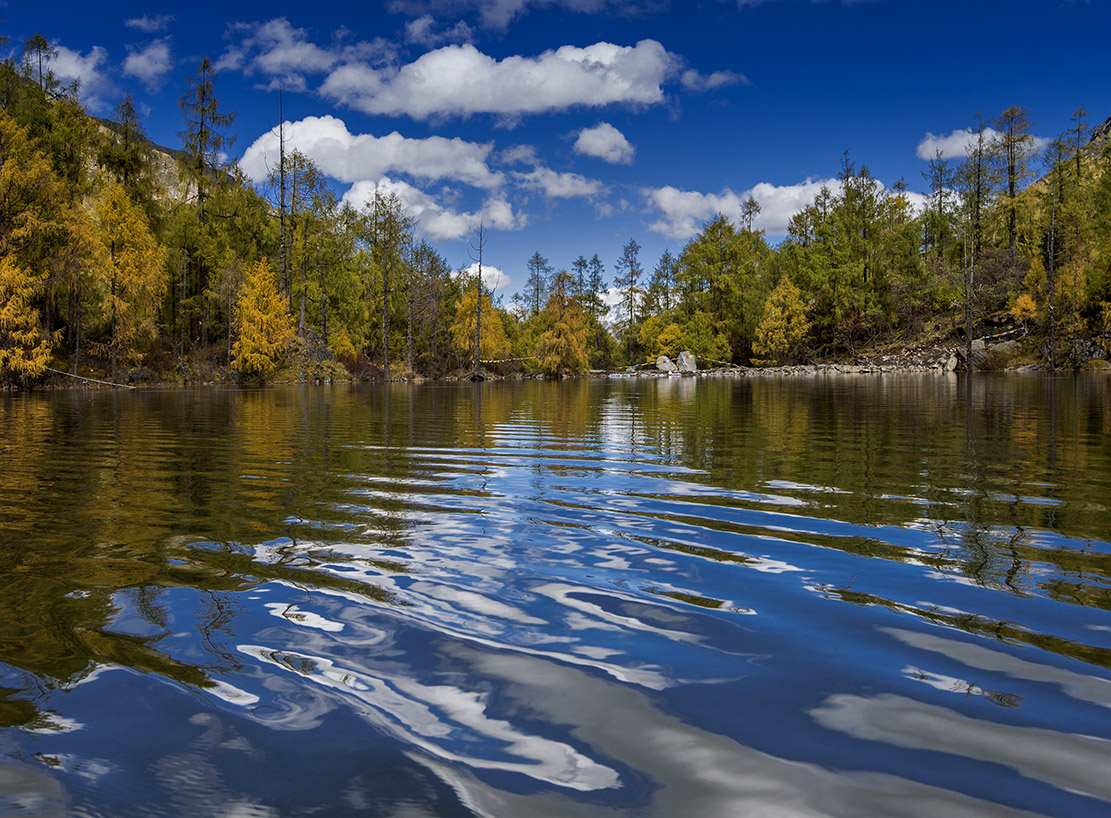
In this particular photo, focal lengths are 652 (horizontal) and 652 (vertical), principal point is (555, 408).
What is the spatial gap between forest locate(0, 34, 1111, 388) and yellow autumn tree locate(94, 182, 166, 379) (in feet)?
0.42

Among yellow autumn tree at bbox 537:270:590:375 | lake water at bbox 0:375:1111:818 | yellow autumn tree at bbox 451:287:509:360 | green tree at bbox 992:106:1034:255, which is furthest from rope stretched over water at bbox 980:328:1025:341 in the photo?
lake water at bbox 0:375:1111:818

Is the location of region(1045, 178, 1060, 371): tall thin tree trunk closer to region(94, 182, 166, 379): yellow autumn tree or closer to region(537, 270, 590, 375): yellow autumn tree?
region(537, 270, 590, 375): yellow autumn tree

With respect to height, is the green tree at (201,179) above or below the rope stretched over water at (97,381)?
above

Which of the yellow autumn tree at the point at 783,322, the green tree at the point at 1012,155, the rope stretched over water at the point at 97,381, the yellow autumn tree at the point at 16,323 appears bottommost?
the rope stretched over water at the point at 97,381

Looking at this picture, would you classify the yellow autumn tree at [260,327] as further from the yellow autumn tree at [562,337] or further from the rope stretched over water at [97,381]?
the yellow autumn tree at [562,337]

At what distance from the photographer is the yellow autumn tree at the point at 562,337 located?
184ft

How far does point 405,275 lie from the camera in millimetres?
62750

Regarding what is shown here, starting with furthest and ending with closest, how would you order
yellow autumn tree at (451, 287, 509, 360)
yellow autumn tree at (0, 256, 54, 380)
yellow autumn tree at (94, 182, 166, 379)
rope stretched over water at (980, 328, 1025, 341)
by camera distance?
yellow autumn tree at (451, 287, 509, 360) < rope stretched over water at (980, 328, 1025, 341) < yellow autumn tree at (94, 182, 166, 379) < yellow autumn tree at (0, 256, 54, 380)

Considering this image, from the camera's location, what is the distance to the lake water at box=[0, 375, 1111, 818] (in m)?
1.65

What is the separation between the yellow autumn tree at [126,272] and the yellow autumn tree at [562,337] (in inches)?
1143

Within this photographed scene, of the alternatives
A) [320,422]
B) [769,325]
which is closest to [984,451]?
[320,422]

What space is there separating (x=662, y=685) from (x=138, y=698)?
170 centimetres

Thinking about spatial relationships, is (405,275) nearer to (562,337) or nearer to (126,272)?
(562,337)

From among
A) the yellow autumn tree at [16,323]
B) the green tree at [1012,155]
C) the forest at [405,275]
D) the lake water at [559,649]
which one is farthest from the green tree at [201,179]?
the green tree at [1012,155]
